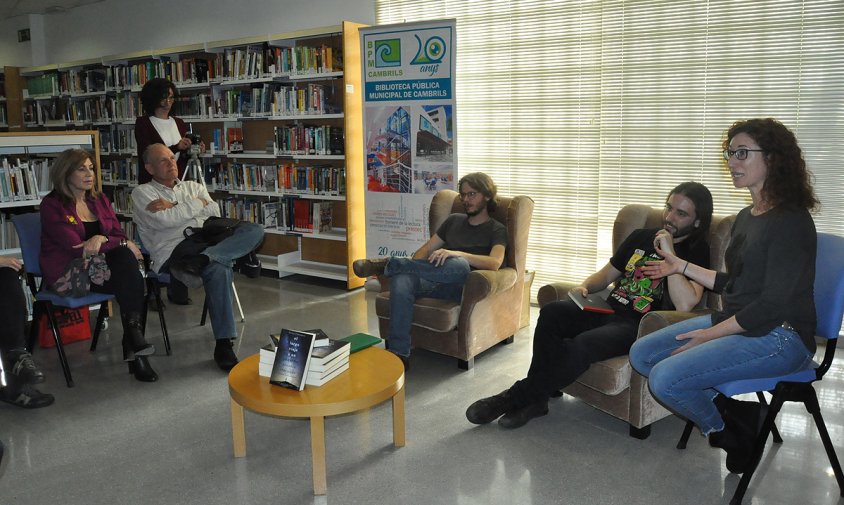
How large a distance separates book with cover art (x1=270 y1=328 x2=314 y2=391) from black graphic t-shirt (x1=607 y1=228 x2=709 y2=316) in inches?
58.3

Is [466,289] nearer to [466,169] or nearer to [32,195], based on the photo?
[466,169]

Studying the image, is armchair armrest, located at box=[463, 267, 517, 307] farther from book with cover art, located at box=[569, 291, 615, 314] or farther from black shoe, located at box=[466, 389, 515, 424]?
black shoe, located at box=[466, 389, 515, 424]

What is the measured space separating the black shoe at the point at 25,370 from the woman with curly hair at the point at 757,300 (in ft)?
9.78

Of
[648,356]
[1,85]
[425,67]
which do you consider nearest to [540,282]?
[425,67]

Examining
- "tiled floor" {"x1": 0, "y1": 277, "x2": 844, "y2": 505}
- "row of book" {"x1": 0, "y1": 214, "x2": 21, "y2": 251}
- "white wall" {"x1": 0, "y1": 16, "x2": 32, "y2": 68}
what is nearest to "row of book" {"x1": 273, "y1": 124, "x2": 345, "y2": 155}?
"row of book" {"x1": 0, "y1": 214, "x2": 21, "y2": 251}

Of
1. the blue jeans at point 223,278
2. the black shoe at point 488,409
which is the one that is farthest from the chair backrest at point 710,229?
the blue jeans at point 223,278

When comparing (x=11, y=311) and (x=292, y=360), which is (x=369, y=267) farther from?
(x=11, y=311)

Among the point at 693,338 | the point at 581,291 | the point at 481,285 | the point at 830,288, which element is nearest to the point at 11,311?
the point at 481,285

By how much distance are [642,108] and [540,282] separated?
153 centimetres

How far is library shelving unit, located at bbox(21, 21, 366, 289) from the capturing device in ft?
18.7

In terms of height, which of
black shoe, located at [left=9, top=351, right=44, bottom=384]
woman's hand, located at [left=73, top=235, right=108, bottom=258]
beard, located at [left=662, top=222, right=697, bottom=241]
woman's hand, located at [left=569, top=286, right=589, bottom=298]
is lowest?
black shoe, located at [left=9, top=351, right=44, bottom=384]

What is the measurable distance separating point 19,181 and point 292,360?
10.5ft

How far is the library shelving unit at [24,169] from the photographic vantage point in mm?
4648

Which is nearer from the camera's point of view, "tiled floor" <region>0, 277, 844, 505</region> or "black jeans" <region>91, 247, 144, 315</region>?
"tiled floor" <region>0, 277, 844, 505</region>
